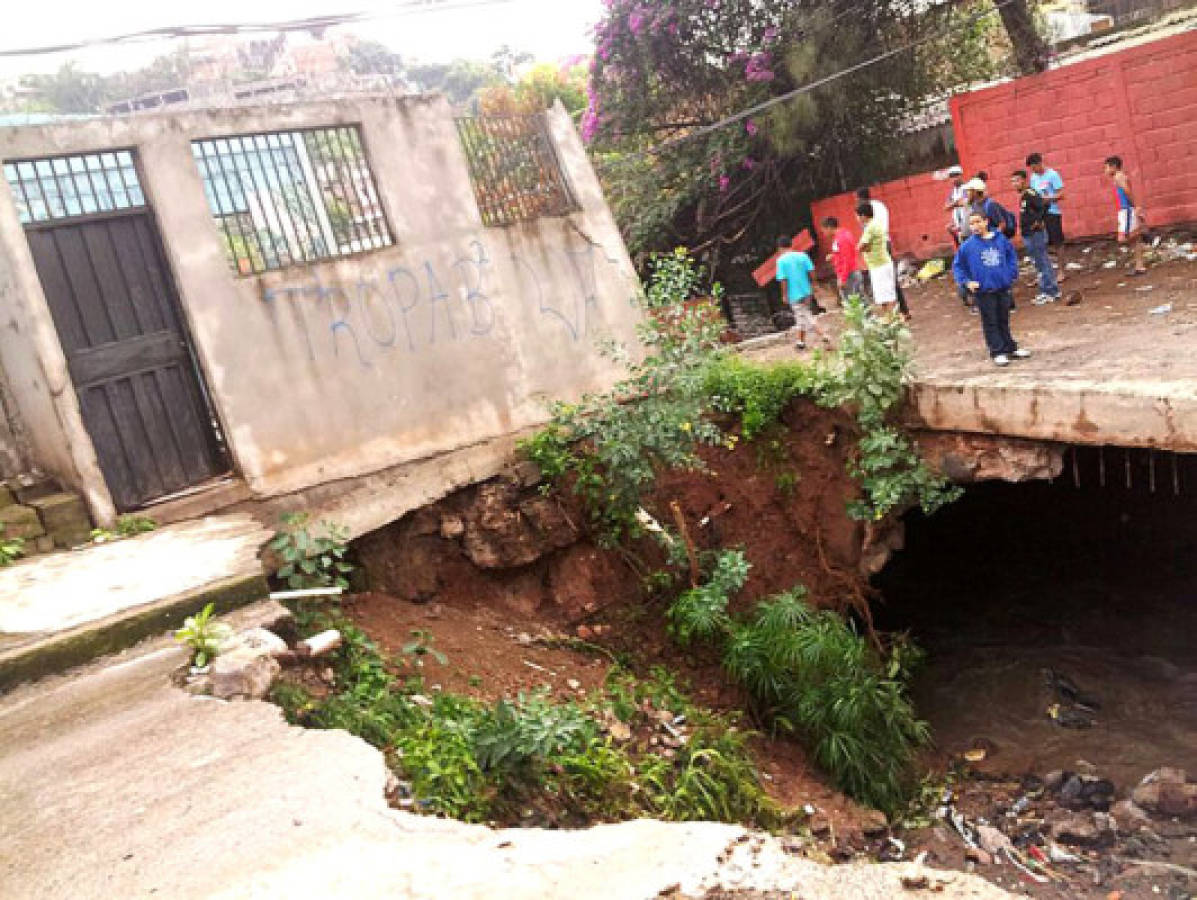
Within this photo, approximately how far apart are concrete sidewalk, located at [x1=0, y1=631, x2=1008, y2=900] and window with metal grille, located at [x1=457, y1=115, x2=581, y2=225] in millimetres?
5610

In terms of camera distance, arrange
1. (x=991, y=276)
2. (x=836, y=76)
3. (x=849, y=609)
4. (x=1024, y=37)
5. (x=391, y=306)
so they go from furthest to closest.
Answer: (x=1024, y=37) → (x=836, y=76) → (x=849, y=609) → (x=391, y=306) → (x=991, y=276)

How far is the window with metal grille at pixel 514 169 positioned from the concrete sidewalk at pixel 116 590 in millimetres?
3693

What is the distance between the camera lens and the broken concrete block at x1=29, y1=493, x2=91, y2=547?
6.31m

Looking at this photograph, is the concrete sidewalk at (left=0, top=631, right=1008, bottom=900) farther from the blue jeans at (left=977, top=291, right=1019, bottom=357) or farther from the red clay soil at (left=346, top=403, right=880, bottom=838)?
the blue jeans at (left=977, top=291, right=1019, bottom=357)

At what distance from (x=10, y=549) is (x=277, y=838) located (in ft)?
14.2

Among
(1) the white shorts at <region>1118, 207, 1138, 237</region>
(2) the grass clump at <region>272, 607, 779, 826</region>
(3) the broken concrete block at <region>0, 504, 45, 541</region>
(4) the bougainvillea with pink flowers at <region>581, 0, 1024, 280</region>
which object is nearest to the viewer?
(2) the grass clump at <region>272, 607, 779, 826</region>

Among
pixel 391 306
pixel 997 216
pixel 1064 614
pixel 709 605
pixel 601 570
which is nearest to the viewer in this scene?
pixel 709 605

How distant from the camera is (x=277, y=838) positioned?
9.55ft

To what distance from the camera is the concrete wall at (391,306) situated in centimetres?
679

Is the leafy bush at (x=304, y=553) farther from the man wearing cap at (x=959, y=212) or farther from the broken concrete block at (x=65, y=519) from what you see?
the man wearing cap at (x=959, y=212)

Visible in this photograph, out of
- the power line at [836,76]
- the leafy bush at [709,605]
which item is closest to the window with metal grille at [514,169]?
the power line at [836,76]


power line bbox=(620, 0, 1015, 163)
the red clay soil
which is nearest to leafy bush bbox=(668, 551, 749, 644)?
the red clay soil

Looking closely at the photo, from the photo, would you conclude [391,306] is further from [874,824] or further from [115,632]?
[874,824]

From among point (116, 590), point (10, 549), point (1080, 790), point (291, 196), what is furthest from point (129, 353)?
point (1080, 790)
